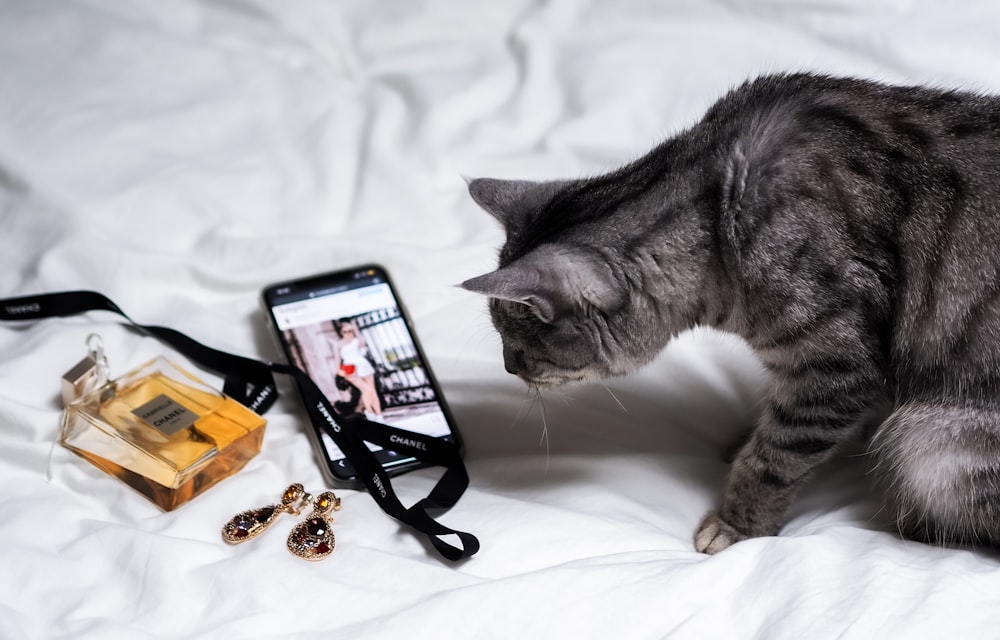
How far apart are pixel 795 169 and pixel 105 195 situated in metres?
1.27

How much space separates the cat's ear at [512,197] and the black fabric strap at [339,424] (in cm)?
35

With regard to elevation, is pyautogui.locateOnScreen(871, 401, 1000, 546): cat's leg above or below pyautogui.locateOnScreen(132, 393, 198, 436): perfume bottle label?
above

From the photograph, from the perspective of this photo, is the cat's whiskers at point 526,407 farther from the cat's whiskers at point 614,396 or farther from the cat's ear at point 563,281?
the cat's ear at point 563,281

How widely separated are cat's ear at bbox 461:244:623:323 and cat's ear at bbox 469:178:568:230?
149 millimetres

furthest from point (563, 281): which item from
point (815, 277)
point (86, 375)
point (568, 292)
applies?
point (86, 375)

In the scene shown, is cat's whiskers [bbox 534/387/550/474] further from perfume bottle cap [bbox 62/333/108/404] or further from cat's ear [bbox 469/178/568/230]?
perfume bottle cap [bbox 62/333/108/404]

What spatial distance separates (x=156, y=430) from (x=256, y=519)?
214 mm

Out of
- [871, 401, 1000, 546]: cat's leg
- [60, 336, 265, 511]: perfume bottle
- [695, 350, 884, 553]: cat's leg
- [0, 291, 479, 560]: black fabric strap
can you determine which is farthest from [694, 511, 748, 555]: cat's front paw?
[60, 336, 265, 511]: perfume bottle

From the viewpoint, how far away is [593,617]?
1064mm

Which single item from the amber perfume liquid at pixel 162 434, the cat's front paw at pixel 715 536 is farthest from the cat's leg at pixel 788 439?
the amber perfume liquid at pixel 162 434

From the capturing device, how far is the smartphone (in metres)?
1.45

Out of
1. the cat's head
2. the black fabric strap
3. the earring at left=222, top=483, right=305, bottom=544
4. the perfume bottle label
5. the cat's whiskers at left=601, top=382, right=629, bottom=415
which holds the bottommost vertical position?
the earring at left=222, top=483, right=305, bottom=544

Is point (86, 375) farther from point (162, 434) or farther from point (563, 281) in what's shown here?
point (563, 281)

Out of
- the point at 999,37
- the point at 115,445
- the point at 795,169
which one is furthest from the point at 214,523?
the point at 999,37
